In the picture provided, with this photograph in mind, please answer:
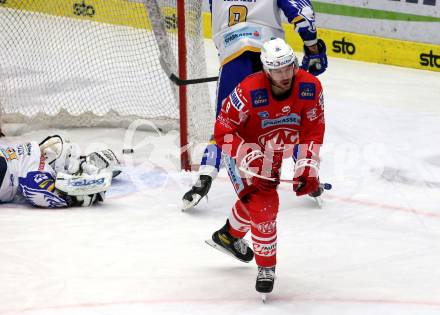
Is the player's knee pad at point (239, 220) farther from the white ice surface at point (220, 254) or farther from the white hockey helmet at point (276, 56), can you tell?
the white hockey helmet at point (276, 56)

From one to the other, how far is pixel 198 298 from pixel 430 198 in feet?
6.58

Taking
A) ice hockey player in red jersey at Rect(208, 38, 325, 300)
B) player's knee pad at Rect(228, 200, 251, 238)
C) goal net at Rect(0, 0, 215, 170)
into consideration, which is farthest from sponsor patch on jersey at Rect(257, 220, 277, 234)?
goal net at Rect(0, 0, 215, 170)

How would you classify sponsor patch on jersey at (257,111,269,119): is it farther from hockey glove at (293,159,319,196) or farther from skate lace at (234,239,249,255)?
skate lace at (234,239,249,255)

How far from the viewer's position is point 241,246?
4.21m

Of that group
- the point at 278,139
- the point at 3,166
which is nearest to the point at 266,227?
the point at 278,139

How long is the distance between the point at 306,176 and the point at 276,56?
0.51 metres

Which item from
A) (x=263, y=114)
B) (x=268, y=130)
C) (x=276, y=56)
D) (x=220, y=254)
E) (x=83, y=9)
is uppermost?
(x=276, y=56)

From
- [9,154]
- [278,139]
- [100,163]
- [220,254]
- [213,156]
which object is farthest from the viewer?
[100,163]

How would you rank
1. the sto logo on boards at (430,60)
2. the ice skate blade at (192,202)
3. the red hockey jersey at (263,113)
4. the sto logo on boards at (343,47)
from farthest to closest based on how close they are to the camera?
the sto logo on boards at (343,47)
the sto logo on boards at (430,60)
the ice skate blade at (192,202)
the red hockey jersey at (263,113)

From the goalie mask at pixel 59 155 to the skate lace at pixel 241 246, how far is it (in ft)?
4.84

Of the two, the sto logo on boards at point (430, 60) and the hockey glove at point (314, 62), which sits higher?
the hockey glove at point (314, 62)

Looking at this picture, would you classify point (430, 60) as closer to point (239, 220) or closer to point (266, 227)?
point (239, 220)

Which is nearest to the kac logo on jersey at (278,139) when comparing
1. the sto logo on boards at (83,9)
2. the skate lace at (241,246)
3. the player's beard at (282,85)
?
the player's beard at (282,85)

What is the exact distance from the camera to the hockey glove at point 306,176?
12.3 ft
